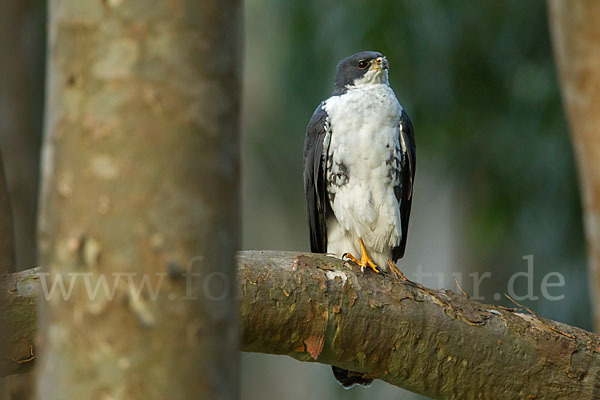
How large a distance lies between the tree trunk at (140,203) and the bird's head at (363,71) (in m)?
3.46

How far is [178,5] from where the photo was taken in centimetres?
136

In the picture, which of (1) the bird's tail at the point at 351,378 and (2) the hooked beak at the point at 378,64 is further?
(2) the hooked beak at the point at 378,64

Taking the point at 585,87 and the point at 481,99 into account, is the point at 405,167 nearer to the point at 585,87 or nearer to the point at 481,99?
the point at 585,87

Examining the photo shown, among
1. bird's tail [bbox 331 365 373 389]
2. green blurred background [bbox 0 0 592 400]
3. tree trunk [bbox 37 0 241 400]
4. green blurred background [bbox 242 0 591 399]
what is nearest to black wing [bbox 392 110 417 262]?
bird's tail [bbox 331 365 373 389]

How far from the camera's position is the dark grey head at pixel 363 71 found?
4.79 meters

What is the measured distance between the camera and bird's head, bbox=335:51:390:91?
15.7ft

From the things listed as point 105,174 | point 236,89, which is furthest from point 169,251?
point 236,89

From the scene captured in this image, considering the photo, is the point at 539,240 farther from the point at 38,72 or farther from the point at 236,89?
the point at 236,89

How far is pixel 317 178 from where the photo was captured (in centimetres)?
450

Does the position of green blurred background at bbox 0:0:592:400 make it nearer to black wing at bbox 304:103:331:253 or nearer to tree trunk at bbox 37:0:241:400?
black wing at bbox 304:103:331:253

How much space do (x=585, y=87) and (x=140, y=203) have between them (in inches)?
176

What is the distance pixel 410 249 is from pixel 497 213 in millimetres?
8472

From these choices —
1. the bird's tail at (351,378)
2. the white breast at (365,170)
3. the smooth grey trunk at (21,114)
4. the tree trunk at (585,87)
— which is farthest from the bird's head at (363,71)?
the smooth grey trunk at (21,114)

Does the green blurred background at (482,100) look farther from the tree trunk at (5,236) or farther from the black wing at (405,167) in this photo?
the tree trunk at (5,236)
